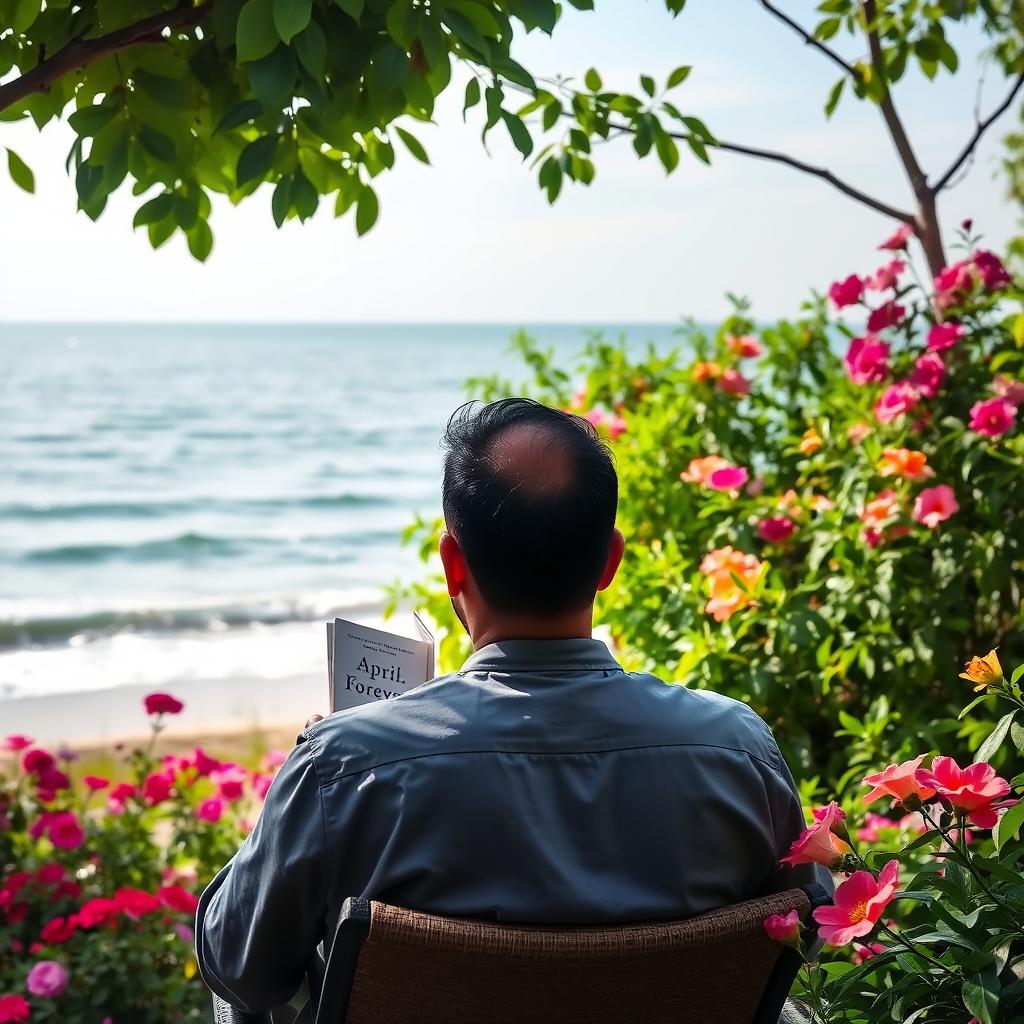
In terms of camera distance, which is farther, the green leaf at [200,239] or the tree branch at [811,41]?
the tree branch at [811,41]

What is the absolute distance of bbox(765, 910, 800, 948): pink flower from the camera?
44.6 inches

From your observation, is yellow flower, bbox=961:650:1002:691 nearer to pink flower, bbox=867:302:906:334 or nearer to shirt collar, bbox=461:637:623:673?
shirt collar, bbox=461:637:623:673

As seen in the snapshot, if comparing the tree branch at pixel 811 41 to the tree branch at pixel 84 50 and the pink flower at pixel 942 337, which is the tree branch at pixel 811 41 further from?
the tree branch at pixel 84 50

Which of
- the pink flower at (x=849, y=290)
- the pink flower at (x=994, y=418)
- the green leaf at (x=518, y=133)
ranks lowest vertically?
the pink flower at (x=994, y=418)

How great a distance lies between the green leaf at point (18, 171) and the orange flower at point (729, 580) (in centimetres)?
176

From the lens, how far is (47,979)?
2.52 meters

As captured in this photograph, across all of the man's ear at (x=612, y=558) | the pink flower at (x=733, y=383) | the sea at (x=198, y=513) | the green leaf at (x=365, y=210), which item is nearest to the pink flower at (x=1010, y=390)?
the pink flower at (x=733, y=383)

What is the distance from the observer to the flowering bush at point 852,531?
9.62ft

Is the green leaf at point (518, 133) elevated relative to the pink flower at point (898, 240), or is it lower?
lower

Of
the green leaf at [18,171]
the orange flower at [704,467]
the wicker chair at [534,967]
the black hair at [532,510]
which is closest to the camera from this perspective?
the wicker chair at [534,967]

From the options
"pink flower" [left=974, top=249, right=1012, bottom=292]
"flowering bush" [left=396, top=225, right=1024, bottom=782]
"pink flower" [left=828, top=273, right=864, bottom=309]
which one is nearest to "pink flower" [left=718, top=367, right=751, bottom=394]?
"flowering bush" [left=396, top=225, right=1024, bottom=782]

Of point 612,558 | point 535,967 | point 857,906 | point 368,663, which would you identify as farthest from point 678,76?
point 535,967

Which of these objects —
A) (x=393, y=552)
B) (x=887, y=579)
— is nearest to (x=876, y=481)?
(x=887, y=579)

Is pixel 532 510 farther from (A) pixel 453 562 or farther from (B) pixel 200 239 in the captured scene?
(B) pixel 200 239
